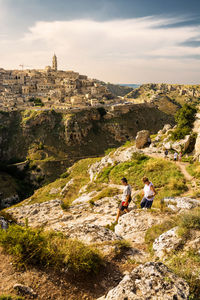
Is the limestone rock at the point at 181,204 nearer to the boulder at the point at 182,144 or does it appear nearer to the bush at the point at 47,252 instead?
the bush at the point at 47,252

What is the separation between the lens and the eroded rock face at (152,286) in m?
2.69

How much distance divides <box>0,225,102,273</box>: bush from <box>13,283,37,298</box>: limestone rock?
542 millimetres

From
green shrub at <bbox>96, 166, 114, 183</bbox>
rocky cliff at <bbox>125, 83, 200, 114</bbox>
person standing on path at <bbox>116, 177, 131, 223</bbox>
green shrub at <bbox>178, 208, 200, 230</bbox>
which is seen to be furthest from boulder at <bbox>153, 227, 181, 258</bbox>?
rocky cliff at <bbox>125, 83, 200, 114</bbox>

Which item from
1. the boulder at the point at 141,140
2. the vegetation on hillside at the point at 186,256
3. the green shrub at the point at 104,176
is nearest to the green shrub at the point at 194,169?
the green shrub at the point at 104,176

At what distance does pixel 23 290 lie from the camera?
3.14m

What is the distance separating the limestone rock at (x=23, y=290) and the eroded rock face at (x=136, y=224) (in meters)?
3.88

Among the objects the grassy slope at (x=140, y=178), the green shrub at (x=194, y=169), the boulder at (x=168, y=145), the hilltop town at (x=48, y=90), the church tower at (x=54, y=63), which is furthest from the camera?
the church tower at (x=54, y=63)

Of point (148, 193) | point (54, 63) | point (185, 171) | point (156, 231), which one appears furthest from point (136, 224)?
point (54, 63)

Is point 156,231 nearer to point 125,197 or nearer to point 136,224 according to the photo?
point 136,224

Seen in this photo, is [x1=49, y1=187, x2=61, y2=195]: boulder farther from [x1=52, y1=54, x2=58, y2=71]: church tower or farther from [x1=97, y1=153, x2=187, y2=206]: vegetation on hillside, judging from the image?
[x1=52, y1=54, x2=58, y2=71]: church tower

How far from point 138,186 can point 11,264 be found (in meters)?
11.1

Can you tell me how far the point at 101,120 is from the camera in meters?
60.7

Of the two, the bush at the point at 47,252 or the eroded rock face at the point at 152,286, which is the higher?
the eroded rock face at the point at 152,286

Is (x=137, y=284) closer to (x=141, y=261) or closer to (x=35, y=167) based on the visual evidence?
(x=141, y=261)
